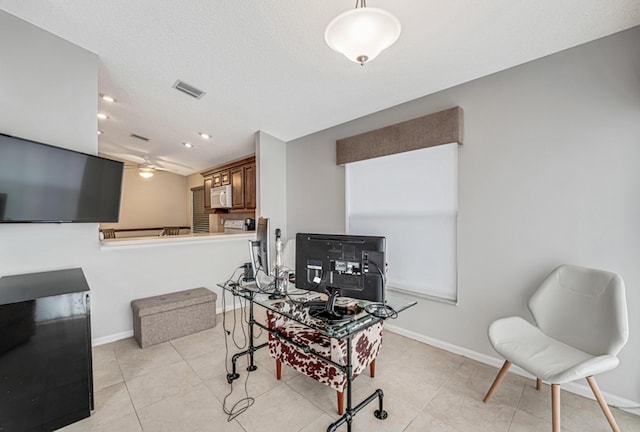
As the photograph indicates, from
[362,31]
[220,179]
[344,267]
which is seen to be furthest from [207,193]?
[362,31]

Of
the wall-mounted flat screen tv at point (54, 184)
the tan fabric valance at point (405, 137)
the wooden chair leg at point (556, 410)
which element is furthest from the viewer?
the tan fabric valance at point (405, 137)

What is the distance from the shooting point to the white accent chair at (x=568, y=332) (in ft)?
4.94

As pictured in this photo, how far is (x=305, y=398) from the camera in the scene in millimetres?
1956

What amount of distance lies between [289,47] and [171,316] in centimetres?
291

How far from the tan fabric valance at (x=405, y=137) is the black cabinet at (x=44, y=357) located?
2802mm

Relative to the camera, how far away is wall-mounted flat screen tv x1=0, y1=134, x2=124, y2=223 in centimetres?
209

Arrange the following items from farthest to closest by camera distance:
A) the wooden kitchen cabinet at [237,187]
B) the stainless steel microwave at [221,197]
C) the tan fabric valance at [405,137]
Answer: the stainless steel microwave at [221,197] < the wooden kitchen cabinet at [237,187] < the tan fabric valance at [405,137]

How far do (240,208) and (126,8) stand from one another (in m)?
3.26

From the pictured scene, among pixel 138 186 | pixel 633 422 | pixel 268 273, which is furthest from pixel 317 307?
pixel 138 186

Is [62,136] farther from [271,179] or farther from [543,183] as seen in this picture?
[543,183]

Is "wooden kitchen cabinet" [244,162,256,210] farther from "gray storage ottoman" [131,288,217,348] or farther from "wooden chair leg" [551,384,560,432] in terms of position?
"wooden chair leg" [551,384,560,432]

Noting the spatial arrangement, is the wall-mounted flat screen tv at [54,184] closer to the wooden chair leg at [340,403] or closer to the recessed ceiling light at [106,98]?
the recessed ceiling light at [106,98]

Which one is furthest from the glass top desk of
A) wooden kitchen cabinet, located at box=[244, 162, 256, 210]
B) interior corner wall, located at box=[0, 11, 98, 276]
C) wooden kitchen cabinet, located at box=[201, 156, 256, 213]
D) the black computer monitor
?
wooden kitchen cabinet, located at box=[201, 156, 256, 213]

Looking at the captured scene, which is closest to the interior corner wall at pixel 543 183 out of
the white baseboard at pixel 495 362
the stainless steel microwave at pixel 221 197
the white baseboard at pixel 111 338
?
the white baseboard at pixel 495 362
